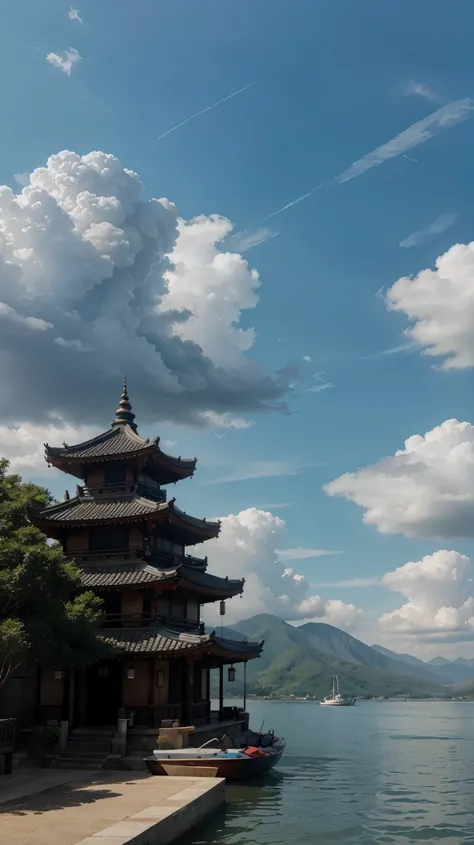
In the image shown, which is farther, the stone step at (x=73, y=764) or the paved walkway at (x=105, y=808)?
the stone step at (x=73, y=764)

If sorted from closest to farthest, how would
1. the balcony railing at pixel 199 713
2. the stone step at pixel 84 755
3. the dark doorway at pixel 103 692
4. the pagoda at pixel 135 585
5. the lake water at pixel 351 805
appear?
the lake water at pixel 351 805, the stone step at pixel 84 755, the pagoda at pixel 135 585, the dark doorway at pixel 103 692, the balcony railing at pixel 199 713

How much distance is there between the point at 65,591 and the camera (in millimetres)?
32125

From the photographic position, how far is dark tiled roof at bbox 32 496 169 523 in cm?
3962

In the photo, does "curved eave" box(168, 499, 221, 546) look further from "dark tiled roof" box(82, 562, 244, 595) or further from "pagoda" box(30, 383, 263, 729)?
"dark tiled roof" box(82, 562, 244, 595)

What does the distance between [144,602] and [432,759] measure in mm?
34367

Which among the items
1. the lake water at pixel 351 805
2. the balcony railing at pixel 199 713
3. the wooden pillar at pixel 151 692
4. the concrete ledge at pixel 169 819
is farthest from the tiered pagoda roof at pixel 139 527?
the concrete ledge at pixel 169 819

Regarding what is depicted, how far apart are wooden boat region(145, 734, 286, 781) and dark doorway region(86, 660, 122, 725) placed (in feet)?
16.1

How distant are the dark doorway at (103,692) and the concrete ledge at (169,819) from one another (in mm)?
8657

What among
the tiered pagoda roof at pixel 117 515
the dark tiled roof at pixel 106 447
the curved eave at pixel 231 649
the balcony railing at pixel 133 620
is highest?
the dark tiled roof at pixel 106 447

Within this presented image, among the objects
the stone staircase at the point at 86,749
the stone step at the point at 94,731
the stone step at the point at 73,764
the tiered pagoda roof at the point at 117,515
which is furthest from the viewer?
the tiered pagoda roof at the point at 117,515

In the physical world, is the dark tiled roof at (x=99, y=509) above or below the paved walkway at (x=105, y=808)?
above

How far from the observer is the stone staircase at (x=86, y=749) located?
107 ft

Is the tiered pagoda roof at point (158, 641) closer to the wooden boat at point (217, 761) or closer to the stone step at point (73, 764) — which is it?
the wooden boat at point (217, 761)

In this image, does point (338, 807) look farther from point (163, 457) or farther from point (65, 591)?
point (163, 457)
